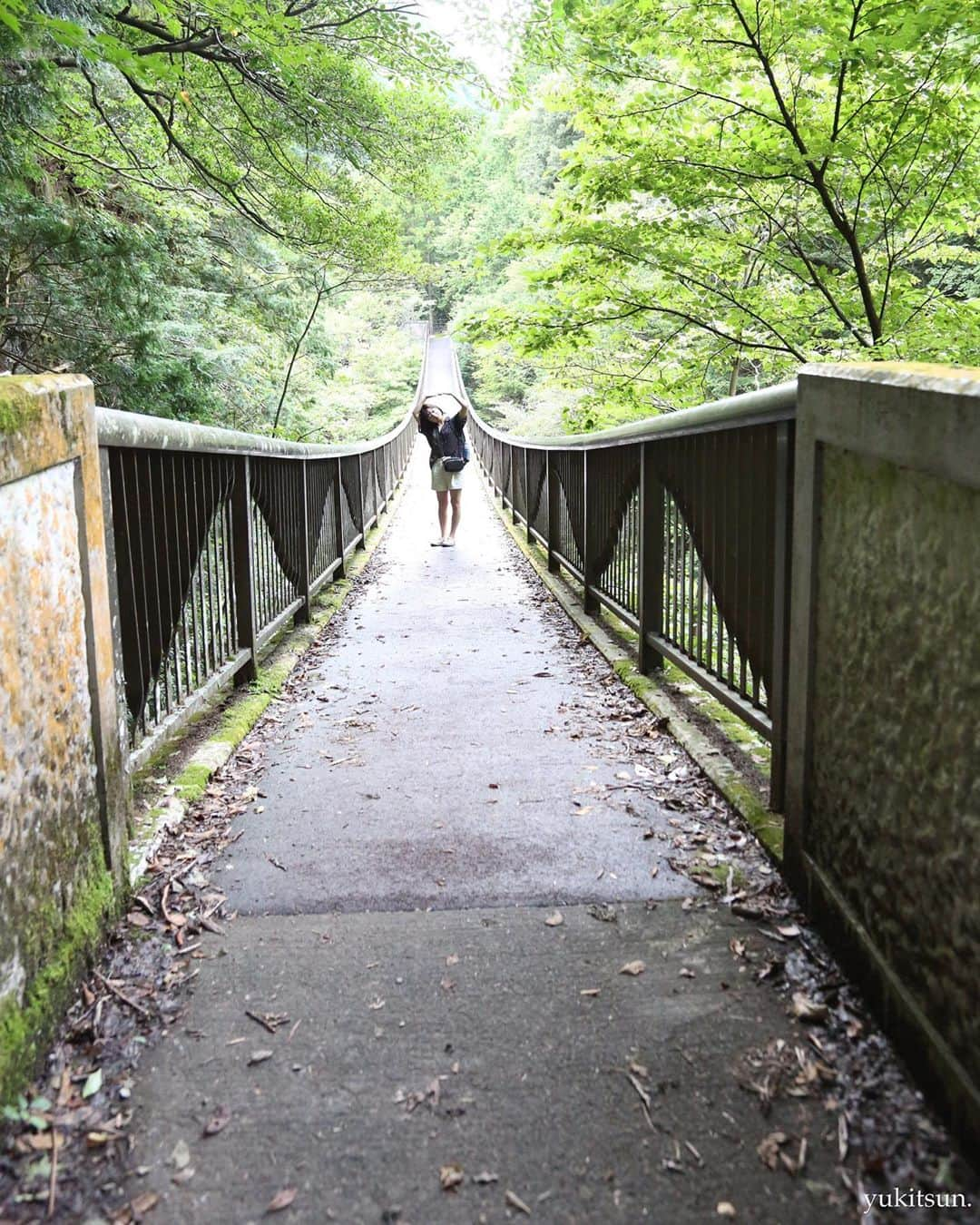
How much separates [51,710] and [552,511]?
244 inches

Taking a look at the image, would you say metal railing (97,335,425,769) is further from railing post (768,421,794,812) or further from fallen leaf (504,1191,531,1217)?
railing post (768,421,794,812)

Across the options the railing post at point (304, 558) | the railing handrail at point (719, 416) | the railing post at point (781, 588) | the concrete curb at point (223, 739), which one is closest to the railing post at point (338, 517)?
the concrete curb at point (223, 739)

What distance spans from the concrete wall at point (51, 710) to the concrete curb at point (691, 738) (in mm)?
1638

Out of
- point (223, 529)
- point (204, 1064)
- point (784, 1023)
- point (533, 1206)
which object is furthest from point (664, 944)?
point (223, 529)

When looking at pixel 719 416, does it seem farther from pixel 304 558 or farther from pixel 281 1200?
pixel 304 558

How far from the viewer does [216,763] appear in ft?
10.5

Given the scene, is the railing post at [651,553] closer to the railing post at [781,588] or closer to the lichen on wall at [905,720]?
the railing post at [781,588]

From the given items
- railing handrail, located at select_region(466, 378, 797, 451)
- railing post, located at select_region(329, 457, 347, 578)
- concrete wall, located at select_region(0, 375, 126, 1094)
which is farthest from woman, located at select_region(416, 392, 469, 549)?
concrete wall, located at select_region(0, 375, 126, 1094)

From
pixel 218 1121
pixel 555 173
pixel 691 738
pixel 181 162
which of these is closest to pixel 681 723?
pixel 691 738

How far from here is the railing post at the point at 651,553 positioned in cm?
409

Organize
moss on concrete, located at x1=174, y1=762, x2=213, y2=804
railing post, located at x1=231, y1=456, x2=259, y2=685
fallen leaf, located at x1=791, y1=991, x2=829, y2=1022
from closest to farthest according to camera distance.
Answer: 1. fallen leaf, located at x1=791, y1=991, x2=829, y2=1022
2. moss on concrete, located at x1=174, y1=762, x2=213, y2=804
3. railing post, located at x1=231, y1=456, x2=259, y2=685

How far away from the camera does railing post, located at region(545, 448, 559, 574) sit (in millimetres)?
7552

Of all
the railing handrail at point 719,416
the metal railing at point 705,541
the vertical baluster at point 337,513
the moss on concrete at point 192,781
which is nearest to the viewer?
the railing handrail at point 719,416

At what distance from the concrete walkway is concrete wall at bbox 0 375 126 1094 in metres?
0.28
